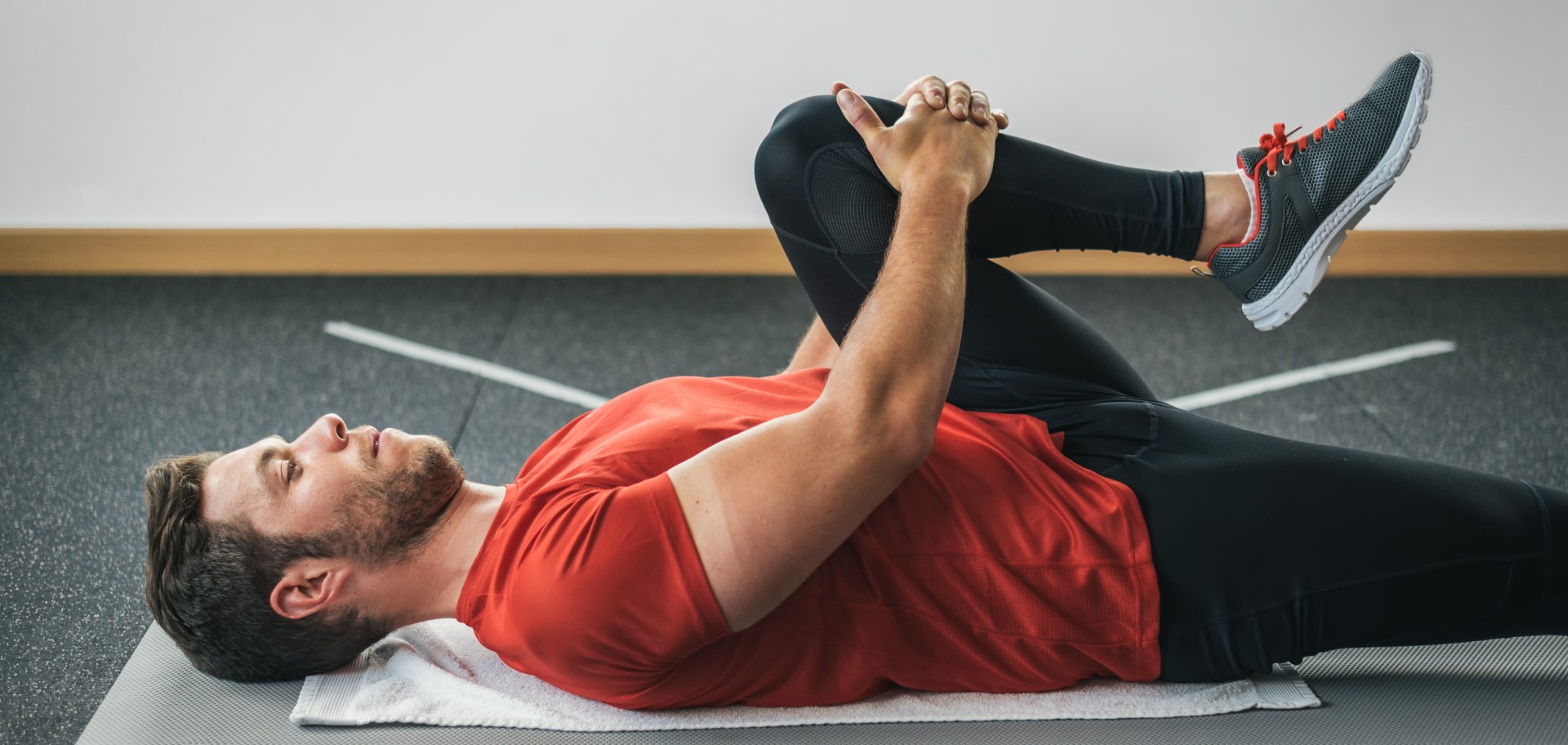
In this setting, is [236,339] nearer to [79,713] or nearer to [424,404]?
[424,404]

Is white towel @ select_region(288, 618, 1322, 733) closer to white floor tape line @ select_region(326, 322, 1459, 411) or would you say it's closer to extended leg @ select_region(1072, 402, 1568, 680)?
extended leg @ select_region(1072, 402, 1568, 680)

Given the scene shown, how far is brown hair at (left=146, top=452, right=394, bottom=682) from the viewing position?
128 centimetres

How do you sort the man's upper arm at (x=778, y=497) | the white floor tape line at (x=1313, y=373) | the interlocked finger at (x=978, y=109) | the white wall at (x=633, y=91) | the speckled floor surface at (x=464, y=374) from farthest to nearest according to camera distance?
the white wall at (x=633, y=91) < the white floor tape line at (x=1313, y=373) < the speckled floor surface at (x=464, y=374) < the interlocked finger at (x=978, y=109) < the man's upper arm at (x=778, y=497)

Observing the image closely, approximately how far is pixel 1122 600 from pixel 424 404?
1.67m

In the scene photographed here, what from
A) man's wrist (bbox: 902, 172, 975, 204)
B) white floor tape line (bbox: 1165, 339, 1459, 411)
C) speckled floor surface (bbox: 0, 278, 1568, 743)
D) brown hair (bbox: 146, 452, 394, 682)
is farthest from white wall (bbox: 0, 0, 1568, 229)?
brown hair (bbox: 146, 452, 394, 682)

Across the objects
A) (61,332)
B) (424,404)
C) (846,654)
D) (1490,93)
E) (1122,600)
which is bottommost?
(61,332)

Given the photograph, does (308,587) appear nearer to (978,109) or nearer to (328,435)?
(328,435)

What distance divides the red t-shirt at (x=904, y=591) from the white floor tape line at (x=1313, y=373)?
4.11 feet

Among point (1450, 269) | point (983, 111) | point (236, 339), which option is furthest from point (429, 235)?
point (1450, 269)

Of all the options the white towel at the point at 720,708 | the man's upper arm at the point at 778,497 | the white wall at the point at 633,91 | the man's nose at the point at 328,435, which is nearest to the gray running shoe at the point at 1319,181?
the white towel at the point at 720,708

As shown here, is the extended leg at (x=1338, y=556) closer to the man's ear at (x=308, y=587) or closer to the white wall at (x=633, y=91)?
the man's ear at (x=308, y=587)

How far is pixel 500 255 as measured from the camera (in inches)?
127

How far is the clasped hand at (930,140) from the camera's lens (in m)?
1.33

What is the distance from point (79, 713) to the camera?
5.17 ft
